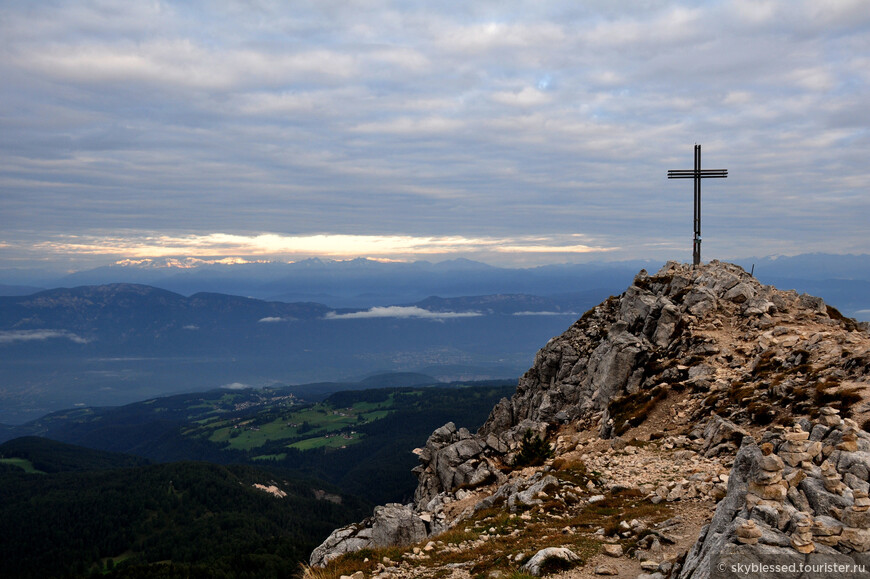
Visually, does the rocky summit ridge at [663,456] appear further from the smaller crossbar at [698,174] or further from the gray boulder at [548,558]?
the smaller crossbar at [698,174]

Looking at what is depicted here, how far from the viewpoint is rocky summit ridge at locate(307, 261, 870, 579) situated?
11555mm

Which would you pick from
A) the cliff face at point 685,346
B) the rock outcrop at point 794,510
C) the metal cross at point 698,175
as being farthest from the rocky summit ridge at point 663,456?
the metal cross at point 698,175

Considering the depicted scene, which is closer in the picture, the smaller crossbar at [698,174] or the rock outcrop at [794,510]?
the rock outcrop at [794,510]

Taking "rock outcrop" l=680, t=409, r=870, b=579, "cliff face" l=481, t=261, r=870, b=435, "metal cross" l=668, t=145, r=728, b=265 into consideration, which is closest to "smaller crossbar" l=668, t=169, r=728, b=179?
"metal cross" l=668, t=145, r=728, b=265

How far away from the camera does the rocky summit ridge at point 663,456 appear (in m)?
11.6

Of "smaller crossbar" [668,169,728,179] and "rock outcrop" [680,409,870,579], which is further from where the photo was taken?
"smaller crossbar" [668,169,728,179]

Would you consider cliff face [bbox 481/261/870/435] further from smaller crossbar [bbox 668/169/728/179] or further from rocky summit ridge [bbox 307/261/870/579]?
smaller crossbar [bbox 668/169/728/179]

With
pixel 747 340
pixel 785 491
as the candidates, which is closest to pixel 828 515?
pixel 785 491

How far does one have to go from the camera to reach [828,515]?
10867mm

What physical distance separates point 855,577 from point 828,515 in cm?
169

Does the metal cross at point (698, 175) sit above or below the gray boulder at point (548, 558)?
above

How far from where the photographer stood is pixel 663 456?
28.5 m

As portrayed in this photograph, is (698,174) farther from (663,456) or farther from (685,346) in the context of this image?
(663,456)

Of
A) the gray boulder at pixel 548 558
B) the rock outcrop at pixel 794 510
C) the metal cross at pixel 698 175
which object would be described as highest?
the metal cross at pixel 698 175
